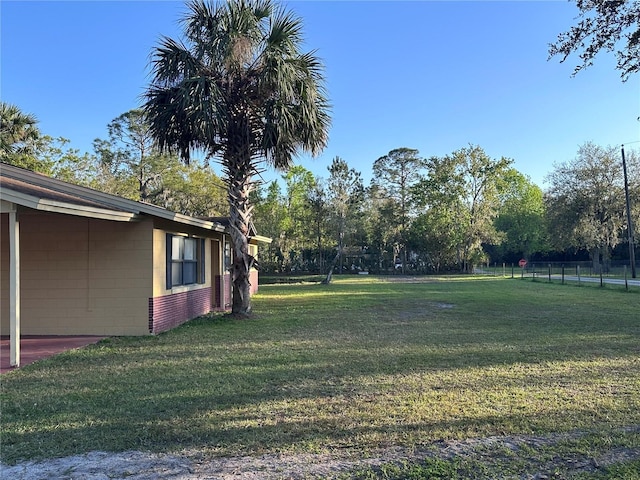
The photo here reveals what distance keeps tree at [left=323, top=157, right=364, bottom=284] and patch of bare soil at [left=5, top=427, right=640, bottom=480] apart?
3236 centimetres

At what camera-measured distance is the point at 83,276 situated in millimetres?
8922

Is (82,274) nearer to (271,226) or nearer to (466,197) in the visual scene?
(271,226)

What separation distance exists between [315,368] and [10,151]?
→ 23.1m

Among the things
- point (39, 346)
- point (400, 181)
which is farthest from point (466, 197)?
point (39, 346)

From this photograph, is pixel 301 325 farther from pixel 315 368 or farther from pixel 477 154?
pixel 477 154

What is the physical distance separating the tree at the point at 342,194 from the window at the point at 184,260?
952 inches

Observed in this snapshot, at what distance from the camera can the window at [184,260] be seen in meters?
9.93

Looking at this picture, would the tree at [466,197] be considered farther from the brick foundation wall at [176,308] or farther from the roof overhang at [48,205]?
the roof overhang at [48,205]

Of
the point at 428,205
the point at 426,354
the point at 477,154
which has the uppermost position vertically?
the point at 477,154

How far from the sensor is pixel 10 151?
73.4 feet

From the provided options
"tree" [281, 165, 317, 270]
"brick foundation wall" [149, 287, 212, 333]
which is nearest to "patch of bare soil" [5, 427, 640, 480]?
"brick foundation wall" [149, 287, 212, 333]

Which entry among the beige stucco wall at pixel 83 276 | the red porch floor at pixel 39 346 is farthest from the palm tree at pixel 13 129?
the red porch floor at pixel 39 346

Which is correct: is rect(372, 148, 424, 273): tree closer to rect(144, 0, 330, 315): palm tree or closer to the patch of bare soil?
rect(144, 0, 330, 315): palm tree

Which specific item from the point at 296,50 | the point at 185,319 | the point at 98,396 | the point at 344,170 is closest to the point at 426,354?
the point at 98,396
